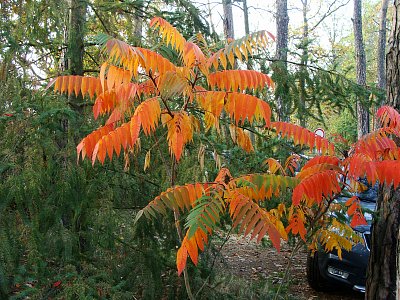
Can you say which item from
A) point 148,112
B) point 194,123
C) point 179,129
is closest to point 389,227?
point 194,123

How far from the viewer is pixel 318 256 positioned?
640cm

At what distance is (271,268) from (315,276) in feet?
5.88

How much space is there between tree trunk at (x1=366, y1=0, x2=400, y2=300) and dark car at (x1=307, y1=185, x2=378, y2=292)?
3.29ft

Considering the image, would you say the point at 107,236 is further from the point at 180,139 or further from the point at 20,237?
the point at 180,139

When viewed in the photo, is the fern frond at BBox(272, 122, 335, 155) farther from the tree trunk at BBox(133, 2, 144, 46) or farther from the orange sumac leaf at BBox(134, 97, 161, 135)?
the tree trunk at BBox(133, 2, 144, 46)

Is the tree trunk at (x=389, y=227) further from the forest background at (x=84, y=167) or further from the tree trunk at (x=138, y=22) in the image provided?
the tree trunk at (x=138, y=22)

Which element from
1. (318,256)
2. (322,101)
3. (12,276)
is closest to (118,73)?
(12,276)

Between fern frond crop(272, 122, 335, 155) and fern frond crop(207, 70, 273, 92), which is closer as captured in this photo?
fern frond crop(207, 70, 273, 92)

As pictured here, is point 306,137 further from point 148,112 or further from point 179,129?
point 148,112

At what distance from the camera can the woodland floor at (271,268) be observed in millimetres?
6727

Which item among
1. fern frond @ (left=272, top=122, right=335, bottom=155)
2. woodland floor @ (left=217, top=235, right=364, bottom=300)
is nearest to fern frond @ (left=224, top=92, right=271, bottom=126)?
fern frond @ (left=272, top=122, right=335, bottom=155)

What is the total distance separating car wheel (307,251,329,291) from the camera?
21.2 ft

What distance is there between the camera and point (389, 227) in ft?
14.4

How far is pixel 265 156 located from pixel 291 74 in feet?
3.63
